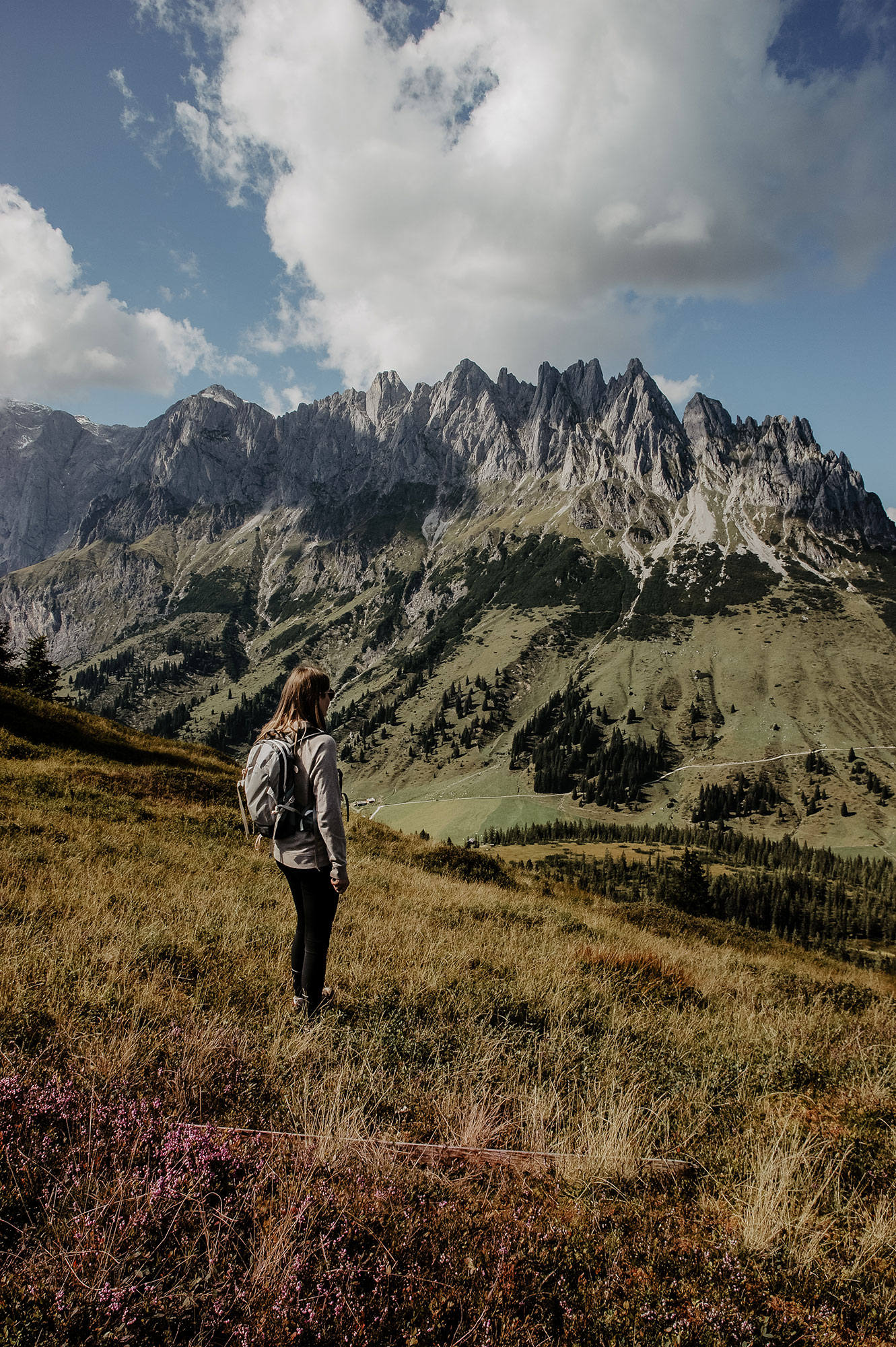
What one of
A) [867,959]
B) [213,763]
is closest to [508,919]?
[213,763]

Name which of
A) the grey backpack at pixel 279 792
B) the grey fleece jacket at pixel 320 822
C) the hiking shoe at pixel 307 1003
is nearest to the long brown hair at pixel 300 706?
the grey backpack at pixel 279 792

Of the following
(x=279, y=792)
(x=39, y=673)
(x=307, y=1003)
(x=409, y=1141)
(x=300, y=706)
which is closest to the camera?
(x=409, y=1141)

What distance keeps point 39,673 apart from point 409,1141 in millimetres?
64832

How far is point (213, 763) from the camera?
1140 inches

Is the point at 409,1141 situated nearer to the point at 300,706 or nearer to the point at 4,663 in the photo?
the point at 300,706

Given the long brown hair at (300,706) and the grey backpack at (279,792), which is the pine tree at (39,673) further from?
the grey backpack at (279,792)

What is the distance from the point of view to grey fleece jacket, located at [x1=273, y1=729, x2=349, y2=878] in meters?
6.84

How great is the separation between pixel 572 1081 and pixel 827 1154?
2.22 m

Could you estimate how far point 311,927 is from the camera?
6.84 m

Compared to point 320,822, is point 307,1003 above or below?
below

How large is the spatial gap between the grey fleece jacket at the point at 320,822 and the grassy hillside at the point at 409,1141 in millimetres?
1607

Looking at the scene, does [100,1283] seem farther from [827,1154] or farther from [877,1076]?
[877,1076]

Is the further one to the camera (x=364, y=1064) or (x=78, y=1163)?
(x=364, y=1064)

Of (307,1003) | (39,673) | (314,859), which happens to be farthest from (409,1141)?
(39,673)
